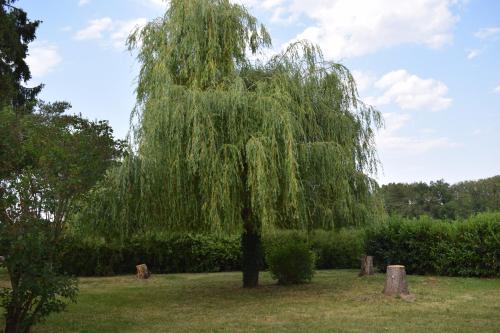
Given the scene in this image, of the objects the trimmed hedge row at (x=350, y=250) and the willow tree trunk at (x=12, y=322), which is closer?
the willow tree trunk at (x=12, y=322)

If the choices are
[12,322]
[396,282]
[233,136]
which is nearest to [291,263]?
[396,282]

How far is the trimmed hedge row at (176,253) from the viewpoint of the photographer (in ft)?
58.5

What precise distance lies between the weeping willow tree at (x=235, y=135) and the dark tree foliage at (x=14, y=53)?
607 centimetres

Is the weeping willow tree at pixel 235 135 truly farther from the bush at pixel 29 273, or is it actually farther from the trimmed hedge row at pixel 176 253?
the trimmed hedge row at pixel 176 253

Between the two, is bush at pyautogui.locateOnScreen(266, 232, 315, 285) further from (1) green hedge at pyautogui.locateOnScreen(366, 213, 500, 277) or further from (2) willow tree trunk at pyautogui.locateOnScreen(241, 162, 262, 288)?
(1) green hedge at pyautogui.locateOnScreen(366, 213, 500, 277)

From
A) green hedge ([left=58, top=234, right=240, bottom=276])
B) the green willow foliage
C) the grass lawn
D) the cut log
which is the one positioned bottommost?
the grass lawn

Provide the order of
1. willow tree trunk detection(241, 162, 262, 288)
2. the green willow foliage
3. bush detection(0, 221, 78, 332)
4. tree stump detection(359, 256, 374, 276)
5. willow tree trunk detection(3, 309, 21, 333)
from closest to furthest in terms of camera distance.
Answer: bush detection(0, 221, 78, 332) < willow tree trunk detection(3, 309, 21, 333) < the green willow foliage < willow tree trunk detection(241, 162, 262, 288) < tree stump detection(359, 256, 374, 276)

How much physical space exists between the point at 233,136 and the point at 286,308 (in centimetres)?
329

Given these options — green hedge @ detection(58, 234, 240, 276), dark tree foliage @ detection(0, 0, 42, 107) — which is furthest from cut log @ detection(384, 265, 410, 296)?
dark tree foliage @ detection(0, 0, 42, 107)

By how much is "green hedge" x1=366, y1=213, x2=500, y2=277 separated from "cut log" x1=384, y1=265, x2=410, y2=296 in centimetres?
446

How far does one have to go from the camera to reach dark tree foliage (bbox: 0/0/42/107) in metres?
15.8

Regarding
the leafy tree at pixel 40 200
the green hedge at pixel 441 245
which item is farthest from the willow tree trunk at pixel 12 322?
the green hedge at pixel 441 245

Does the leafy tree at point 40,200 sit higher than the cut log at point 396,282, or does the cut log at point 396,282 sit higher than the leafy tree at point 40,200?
the leafy tree at point 40,200

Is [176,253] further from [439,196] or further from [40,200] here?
[439,196]
